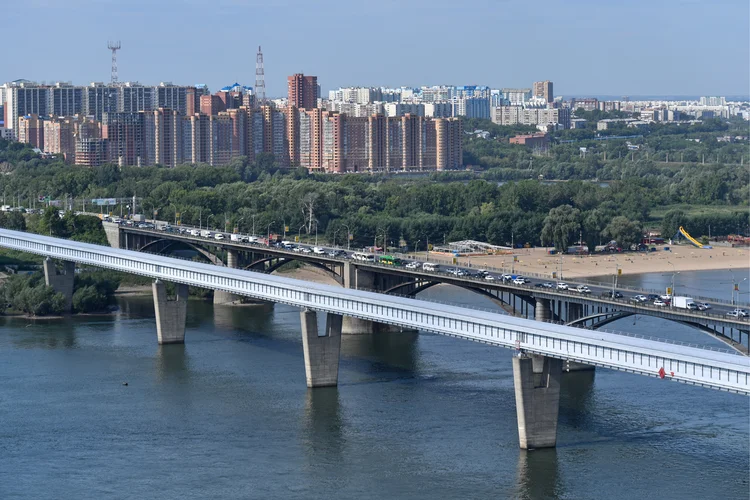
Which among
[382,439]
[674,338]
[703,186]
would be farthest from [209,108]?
[382,439]

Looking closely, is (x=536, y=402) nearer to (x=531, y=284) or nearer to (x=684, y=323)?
(x=684, y=323)

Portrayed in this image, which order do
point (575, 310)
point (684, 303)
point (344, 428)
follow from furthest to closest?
point (575, 310)
point (684, 303)
point (344, 428)

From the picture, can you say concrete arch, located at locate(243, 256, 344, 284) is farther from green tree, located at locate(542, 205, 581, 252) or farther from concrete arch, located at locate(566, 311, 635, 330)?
green tree, located at locate(542, 205, 581, 252)

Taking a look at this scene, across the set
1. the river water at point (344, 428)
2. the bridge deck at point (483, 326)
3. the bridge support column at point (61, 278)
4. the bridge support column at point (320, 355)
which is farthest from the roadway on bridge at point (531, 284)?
the bridge support column at point (320, 355)

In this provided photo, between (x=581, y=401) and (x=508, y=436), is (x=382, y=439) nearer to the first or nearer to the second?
(x=508, y=436)

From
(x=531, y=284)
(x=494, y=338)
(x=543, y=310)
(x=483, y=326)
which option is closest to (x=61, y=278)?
(x=531, y=284)

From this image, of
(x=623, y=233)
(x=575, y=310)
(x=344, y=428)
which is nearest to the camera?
(x=344, y=428)

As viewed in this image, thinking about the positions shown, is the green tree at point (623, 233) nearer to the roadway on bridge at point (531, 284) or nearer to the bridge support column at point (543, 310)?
the roadway on bridge at point (531, 284)
